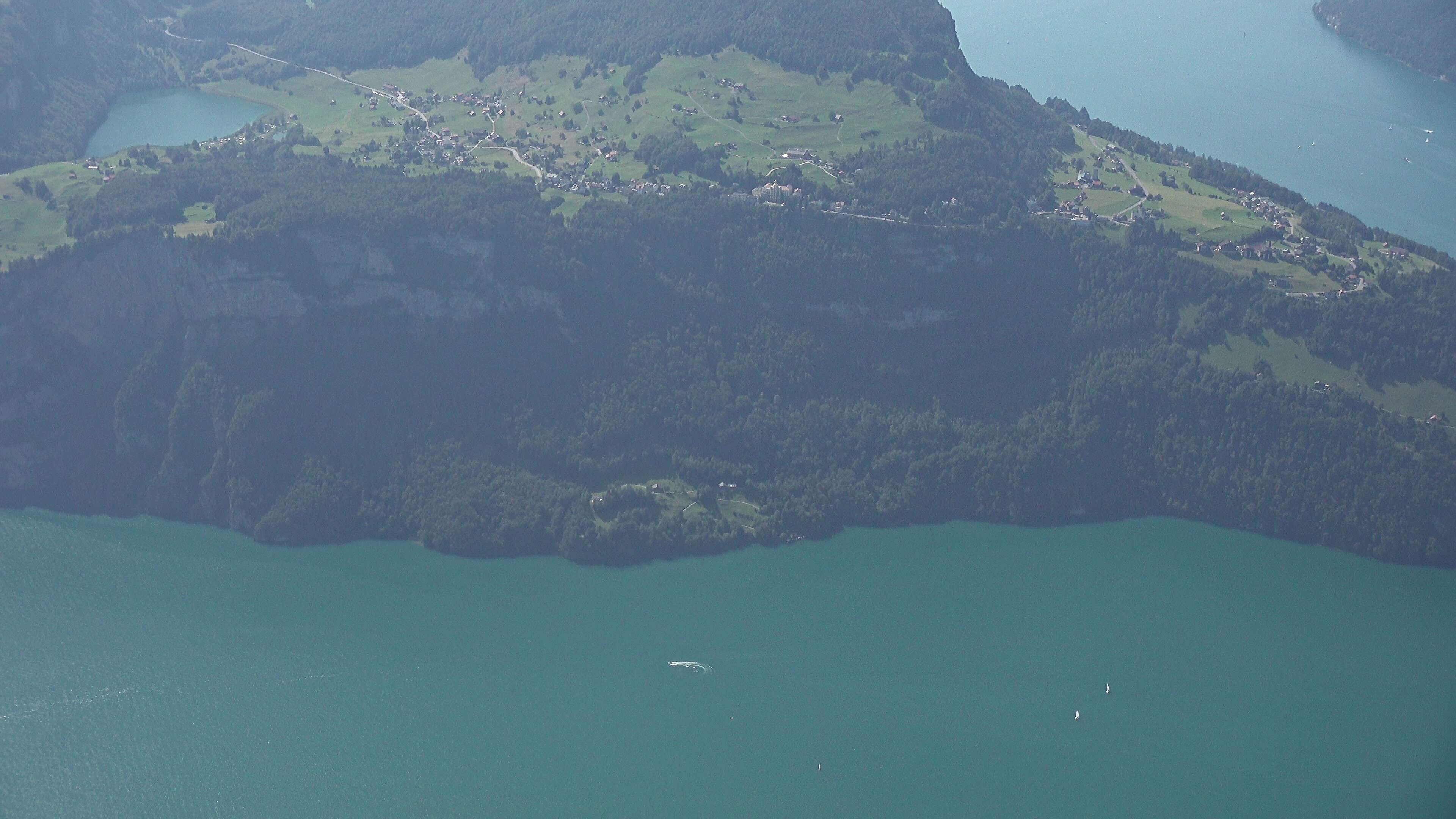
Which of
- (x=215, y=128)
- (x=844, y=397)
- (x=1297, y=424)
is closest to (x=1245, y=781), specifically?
(x=1297, y=424)

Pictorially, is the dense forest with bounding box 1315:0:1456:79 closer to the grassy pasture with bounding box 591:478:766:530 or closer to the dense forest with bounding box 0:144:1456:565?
the dense forest with bounding box 0:144:1456:565

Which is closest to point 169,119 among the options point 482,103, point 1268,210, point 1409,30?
point 482,103

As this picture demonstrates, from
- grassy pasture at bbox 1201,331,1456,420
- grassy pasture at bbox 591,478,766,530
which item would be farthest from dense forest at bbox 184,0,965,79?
grassy pasture at bbox 591,478,766,530

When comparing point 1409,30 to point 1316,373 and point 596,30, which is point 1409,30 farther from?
point 1316,373

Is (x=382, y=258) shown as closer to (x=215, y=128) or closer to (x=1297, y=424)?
(x=215, y=128)

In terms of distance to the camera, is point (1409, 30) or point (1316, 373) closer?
point (1316, 373)

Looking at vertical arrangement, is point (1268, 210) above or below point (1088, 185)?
above
